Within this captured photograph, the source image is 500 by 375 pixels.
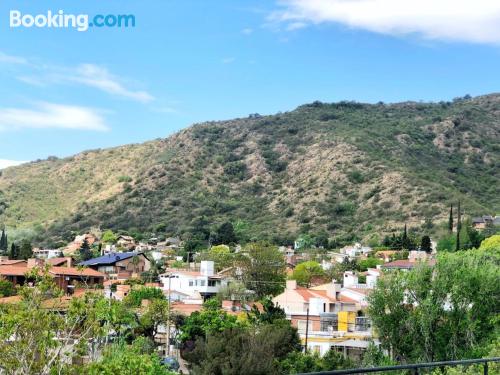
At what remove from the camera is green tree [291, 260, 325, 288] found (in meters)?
60.4

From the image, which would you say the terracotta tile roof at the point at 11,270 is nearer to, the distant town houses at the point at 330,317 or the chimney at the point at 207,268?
the chimney at the point at 207,268

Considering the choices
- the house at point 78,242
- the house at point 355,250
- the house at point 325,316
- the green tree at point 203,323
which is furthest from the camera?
the house at point 78,242

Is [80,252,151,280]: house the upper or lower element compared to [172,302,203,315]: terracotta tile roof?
upper

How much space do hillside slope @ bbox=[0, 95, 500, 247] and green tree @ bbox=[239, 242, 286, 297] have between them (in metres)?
25.0

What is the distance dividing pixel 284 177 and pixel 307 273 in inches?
1860

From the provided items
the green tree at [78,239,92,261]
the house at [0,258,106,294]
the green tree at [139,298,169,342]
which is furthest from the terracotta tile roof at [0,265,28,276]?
the green tree at [78,239,92,261]

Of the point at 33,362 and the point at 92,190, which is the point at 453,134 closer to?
the point at 92,190

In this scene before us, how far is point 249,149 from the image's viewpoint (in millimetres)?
121062

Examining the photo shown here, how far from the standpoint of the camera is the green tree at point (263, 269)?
5834 cm

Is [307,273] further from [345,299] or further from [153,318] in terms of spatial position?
[153,318]

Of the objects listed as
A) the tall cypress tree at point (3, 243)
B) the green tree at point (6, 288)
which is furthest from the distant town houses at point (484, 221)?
the tall cypress tree at point (3, 243)

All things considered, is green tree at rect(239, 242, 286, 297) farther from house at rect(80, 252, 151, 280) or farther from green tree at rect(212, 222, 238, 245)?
green tree at rect(212, 222, 238, 245)

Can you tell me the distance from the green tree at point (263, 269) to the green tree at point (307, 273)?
1147 millimetres

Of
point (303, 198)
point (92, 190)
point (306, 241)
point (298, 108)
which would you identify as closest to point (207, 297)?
point (306, 241)
